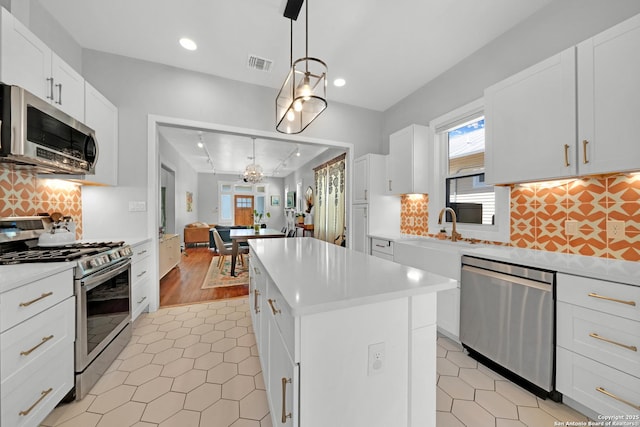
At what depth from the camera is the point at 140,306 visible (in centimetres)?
256

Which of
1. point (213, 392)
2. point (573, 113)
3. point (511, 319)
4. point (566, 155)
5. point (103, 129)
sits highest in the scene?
point (103, 129)

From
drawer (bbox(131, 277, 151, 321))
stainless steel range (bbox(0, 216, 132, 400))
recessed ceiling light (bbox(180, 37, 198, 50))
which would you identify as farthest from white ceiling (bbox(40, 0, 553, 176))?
drawer (bbox(131, 277, 151, 321))

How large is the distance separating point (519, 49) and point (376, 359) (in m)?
2.94

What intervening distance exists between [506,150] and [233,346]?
2910 mm

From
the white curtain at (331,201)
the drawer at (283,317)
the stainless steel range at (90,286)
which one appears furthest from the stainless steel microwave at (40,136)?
the white curtain at (331,201)

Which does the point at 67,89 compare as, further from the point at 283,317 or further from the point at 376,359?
the point at 376,359

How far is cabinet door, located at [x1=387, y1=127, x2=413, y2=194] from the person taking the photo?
3.19 metres

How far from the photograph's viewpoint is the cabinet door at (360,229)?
144 inches

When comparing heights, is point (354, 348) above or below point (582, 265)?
below

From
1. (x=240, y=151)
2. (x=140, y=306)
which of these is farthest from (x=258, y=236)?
(x=240, y=151)

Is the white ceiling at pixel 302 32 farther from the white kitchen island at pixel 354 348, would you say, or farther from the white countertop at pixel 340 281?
the white kitchen island at pixel 354 348

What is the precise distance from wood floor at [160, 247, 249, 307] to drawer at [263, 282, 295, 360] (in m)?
2.56

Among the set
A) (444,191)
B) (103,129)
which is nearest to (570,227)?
(444,191)

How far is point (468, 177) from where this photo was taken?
277 cm
